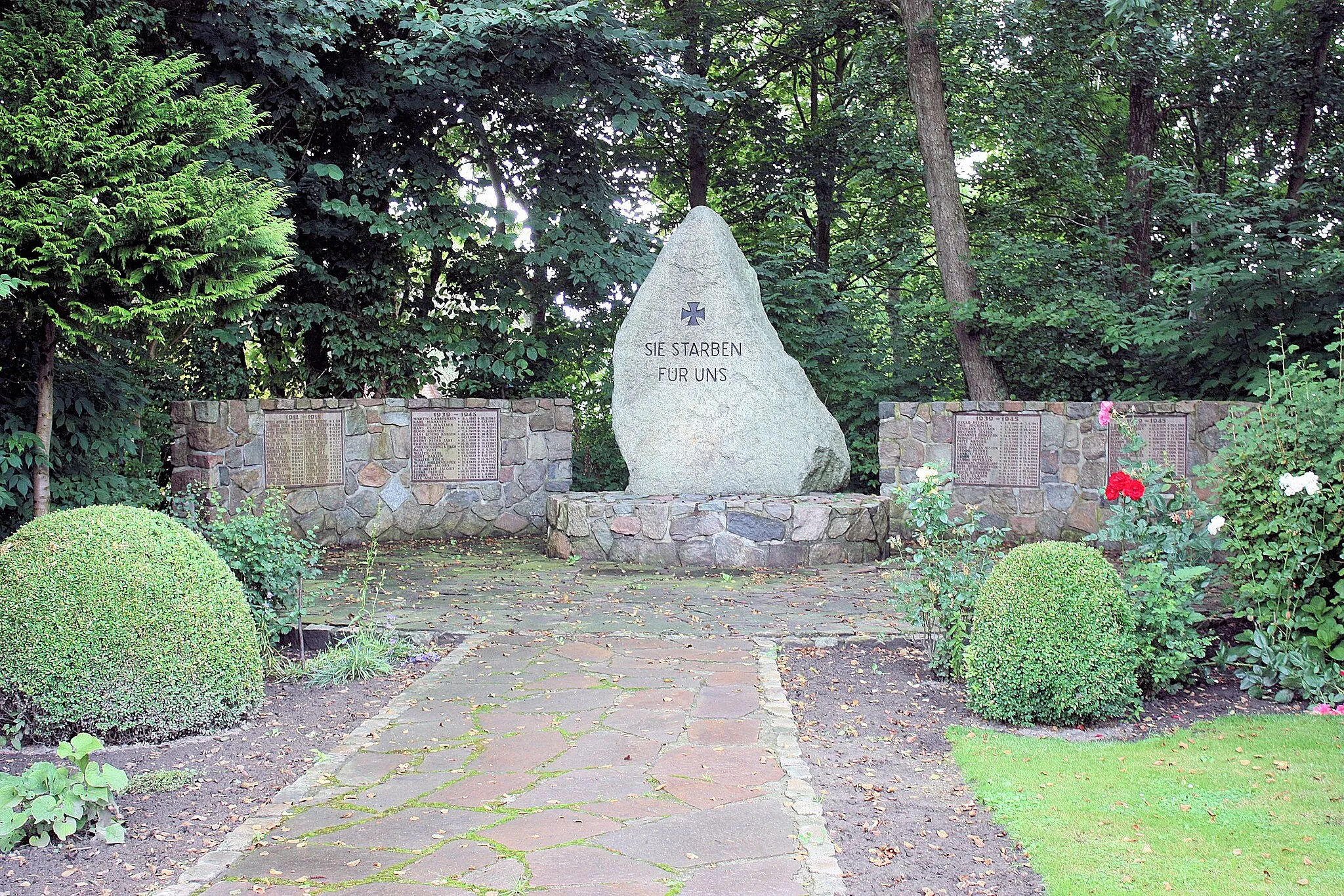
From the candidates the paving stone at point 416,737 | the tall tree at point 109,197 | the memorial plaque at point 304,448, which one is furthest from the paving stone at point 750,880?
the memorial plaque at point 304,448

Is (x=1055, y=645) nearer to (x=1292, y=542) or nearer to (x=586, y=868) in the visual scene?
(x=1292, y=542)

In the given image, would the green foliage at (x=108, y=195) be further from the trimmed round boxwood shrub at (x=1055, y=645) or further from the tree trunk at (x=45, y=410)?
the trimmed round boxwood shrub at (x=1055, y=645)

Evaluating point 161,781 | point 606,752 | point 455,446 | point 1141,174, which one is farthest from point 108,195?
point 1141,174

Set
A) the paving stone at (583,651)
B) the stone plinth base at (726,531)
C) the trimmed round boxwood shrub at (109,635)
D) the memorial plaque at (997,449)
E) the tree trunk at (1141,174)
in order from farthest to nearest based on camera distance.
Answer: the tree trunk at (1141,174), the memorial plaque at (997,449), the stone plinth base at (726,531), the paving stone at (583,651), the trimmed round boxwood shrub at (109,635)

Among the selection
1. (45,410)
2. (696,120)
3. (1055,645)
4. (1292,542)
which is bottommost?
(1055,645)

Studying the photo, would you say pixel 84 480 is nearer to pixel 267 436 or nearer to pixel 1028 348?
pixel 267 436

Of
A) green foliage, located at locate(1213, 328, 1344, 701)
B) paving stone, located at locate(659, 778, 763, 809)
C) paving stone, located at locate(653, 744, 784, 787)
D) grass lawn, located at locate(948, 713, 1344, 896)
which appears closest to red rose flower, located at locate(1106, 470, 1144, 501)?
green foliage, located at locate(1213, 328, 1344, 701)

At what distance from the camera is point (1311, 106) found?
11.7 metres

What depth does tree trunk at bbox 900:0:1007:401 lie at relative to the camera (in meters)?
11.6

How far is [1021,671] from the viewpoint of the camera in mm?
4492

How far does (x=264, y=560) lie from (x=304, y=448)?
15.5ft

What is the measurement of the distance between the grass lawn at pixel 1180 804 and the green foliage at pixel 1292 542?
0.42m

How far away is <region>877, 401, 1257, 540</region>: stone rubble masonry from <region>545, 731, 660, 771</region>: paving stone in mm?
5834

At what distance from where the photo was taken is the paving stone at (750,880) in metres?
2.96
